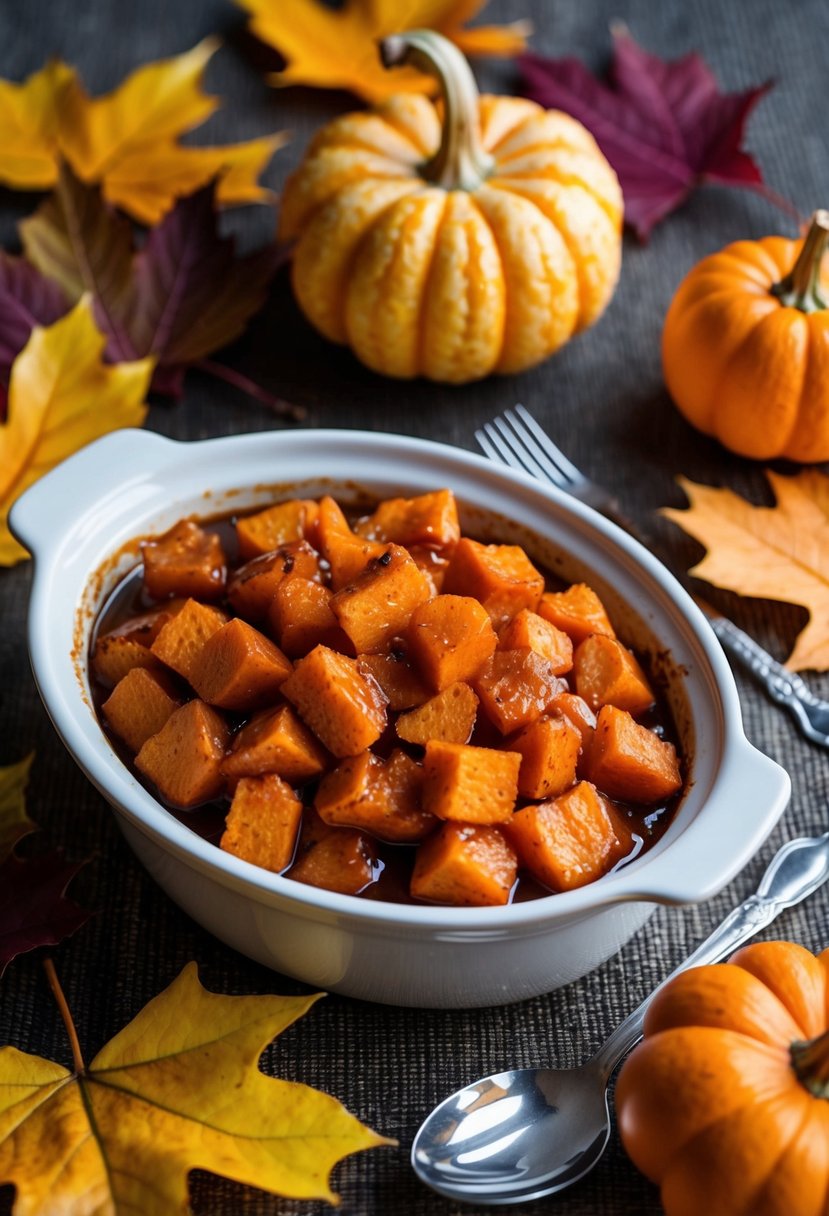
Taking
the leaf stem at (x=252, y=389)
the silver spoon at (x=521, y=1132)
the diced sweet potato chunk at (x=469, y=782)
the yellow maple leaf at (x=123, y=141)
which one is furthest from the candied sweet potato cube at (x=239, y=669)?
the yellow maple leaf at (x=123, y=141)

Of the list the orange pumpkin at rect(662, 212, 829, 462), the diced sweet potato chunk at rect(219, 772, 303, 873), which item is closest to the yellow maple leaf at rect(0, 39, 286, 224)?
the orange pumpkin at rect(662, 212, 829, 462)

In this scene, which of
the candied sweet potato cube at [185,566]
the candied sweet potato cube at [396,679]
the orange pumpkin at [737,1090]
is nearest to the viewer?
the orange pumpkin at [737,1090]

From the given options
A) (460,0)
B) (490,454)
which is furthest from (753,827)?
(460,0)

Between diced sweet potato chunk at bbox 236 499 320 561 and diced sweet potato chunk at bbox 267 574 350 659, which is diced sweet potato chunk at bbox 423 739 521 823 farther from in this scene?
diced sweet potato chunk at bbox 236 499 320 561

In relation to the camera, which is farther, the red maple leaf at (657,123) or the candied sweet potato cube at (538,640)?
the red maple leaf at (657,123)

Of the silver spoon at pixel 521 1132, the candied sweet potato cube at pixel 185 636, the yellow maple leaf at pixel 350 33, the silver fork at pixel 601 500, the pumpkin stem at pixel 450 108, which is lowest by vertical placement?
the silver spoon at pixel 521 1132

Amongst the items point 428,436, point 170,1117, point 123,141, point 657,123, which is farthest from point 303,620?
point 657,123

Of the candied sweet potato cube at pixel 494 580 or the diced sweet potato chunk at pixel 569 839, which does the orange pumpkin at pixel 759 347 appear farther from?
the diced sweet potato chunk at pixel 569 839
